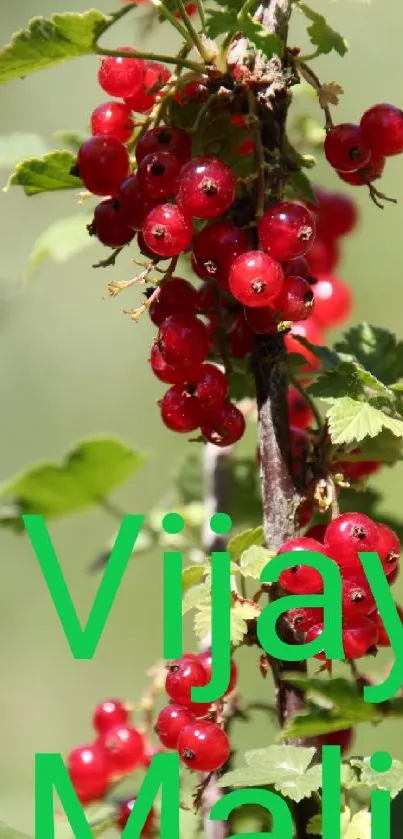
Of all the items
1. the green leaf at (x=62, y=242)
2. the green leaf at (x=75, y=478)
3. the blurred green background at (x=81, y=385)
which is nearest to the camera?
the green leaf at (x=75, y=478)

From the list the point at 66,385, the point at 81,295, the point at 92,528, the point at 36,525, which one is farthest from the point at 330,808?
the point at 81,295

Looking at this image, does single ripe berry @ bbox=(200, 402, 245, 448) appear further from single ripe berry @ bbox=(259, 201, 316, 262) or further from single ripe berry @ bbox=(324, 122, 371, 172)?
single ripe berry @ bbox=(324, 122, 371, 172)

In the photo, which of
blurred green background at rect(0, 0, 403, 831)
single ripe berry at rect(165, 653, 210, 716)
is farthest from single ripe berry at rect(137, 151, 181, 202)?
blurred green background at rect(0, 0, 403, 831)

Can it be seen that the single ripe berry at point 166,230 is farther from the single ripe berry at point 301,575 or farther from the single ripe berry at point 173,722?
the single ripe berry at point 173,722

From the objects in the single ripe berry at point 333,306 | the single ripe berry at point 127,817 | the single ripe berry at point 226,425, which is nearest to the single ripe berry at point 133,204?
the single ripe berry at point 226,425

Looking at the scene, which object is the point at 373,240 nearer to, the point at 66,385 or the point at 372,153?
the point at 66,385

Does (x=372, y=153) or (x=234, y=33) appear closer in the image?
(x=234, y=33)
